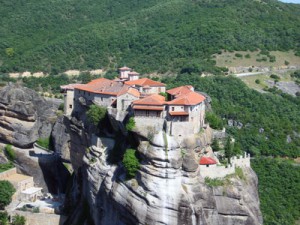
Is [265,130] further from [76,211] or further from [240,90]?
[76,211]

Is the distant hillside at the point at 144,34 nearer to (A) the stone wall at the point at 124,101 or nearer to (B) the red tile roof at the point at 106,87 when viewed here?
(B) the red tile roof at the point at 106,87

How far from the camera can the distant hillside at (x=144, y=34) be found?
11512cm

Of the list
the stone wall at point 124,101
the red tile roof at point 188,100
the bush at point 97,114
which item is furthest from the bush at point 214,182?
the bush at point 97,114

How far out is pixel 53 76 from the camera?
115 metres

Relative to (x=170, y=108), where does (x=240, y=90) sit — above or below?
below

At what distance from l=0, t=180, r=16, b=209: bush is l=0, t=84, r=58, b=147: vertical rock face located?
796 cm

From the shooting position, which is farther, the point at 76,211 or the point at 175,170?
the point at 76,211

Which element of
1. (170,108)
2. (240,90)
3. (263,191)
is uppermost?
(170,108)

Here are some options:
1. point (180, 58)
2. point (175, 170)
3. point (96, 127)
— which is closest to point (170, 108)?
point (175, 170)

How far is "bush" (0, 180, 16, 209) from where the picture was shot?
200 feet

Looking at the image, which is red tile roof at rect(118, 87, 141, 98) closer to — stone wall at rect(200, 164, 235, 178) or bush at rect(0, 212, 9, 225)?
stone wall at rect(200, 164, 235, 178)

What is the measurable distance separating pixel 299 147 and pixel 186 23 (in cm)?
5836

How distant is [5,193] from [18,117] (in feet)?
38.6

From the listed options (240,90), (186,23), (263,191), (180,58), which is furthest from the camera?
(186,23)
